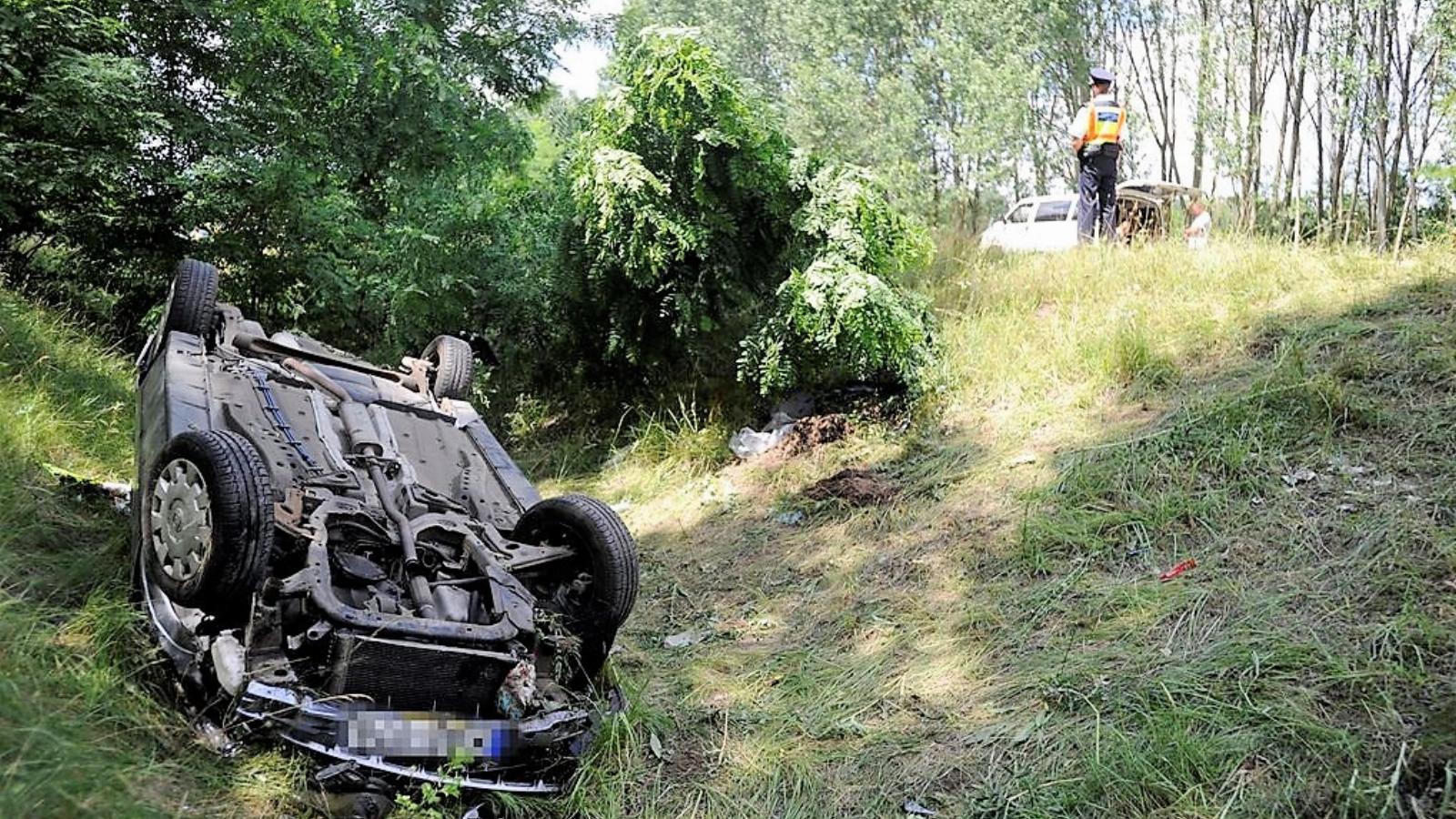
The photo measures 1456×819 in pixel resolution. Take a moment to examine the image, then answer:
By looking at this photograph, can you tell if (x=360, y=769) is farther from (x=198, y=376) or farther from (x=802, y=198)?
(x=802, y=198)

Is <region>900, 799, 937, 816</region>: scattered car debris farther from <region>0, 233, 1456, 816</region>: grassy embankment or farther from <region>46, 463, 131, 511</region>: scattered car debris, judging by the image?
<region>46, 463, 131, 511</region>: scattered car debris

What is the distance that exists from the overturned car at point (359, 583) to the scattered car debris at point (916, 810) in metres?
1.20

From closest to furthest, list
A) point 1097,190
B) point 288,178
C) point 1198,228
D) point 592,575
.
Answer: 1. point 592,575
2. point 288,178
3. point 1198,228
4. point 1097,190

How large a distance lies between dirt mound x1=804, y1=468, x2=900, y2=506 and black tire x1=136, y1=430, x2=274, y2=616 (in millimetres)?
3426

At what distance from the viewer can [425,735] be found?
3.16 metres

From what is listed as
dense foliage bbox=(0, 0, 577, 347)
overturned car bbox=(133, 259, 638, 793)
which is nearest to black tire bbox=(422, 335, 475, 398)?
overturned car bbox=(133, 259, 638, 793)

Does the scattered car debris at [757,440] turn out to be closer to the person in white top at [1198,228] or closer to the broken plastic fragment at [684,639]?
the broken plastic fragment at [684,639]

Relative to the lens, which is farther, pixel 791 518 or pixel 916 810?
pixel 791 518

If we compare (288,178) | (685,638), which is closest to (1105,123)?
(685,638)

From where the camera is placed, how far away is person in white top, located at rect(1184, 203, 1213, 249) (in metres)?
7.68

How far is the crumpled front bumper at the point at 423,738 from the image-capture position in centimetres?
299

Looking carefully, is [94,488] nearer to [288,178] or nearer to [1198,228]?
[288,178]

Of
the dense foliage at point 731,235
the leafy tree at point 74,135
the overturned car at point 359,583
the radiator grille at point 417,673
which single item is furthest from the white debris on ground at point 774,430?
the leafy tree at point 74,135

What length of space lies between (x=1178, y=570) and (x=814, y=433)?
2.87 m
